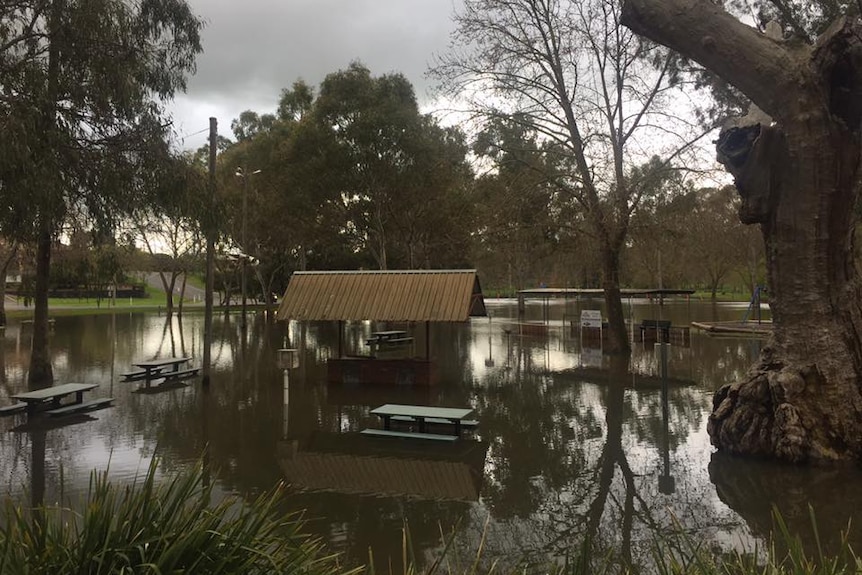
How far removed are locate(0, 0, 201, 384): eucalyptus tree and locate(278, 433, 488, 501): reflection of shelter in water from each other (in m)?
5.58

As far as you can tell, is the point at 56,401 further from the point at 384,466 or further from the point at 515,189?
the point at 515,189

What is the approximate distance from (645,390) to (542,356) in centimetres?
677

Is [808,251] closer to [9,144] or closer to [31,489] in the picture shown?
[31,489]

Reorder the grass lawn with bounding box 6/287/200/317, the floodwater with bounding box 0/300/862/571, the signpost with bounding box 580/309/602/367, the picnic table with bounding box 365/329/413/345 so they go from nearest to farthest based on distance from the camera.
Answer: the floodwater with bounding box 0/300/862/571, the signpost with bounding box 580/309/602/367, the picnic table with bounding box 365/329/413/345, the grass lawn with bounding box 6/287/200/317

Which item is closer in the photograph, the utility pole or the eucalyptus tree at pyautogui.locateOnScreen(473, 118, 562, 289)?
the utility pole

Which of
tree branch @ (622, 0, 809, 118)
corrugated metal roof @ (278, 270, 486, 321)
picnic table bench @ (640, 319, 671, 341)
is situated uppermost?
tree branch @ (622, 0, 809, 118)

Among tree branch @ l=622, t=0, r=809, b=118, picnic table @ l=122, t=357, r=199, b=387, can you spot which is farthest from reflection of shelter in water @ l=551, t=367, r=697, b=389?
picnic table @ l=122, t=357, r=199, b=387

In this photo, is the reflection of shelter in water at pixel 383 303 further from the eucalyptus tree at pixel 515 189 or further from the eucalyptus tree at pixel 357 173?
the eucalyptus tree at pixel 357 173

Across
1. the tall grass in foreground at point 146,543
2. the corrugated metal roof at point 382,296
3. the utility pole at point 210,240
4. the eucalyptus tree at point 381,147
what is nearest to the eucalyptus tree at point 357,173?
the eucalyptus tree at point 381,147

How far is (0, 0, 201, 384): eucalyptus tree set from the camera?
29.2 feet

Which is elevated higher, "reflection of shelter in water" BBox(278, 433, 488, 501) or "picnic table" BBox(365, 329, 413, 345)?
"picnic table" BBox(365, 329, 413, 345)

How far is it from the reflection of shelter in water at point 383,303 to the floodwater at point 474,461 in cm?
61

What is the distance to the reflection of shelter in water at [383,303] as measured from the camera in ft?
49.0

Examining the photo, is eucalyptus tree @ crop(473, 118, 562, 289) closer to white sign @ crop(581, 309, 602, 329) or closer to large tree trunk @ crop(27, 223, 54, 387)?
white sign @ crop(581, 309, 602, 329)
